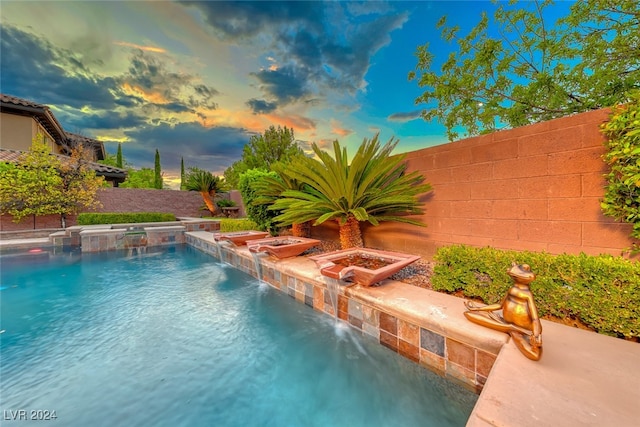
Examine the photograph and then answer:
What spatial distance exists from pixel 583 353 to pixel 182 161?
2822cm

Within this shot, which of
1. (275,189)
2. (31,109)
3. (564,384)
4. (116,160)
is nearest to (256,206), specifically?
(275,189)

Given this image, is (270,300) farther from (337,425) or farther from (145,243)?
(145,243)

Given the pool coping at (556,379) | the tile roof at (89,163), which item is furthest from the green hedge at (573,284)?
the tile roof at (89,163)

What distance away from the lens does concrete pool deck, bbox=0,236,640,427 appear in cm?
88

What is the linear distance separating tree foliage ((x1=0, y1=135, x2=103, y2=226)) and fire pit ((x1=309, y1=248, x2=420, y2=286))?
1155 cm

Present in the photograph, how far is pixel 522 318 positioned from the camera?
1.36 meters

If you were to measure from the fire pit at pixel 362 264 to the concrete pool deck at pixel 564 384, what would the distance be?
0.81 metres

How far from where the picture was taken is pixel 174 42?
6.82 m

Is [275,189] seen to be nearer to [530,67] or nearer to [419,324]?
[419,324]

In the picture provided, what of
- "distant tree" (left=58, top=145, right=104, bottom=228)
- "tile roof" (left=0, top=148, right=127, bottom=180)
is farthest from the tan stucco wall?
"distant tree" (left=58, top=145, right=104, bottom=228)

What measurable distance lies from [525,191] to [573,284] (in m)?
1.16

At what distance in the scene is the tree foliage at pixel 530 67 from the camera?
4035mm

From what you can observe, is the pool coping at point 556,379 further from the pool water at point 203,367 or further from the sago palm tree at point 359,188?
the sago palm tree at point 359,188

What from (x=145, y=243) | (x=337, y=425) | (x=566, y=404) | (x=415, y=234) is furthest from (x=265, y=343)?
(x=145, y=243)
